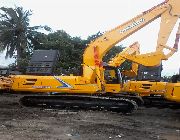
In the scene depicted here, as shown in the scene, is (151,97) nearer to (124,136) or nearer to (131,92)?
(131,92)

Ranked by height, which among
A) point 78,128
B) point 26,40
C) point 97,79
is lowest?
point 78,128

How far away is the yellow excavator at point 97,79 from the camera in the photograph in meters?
13.2

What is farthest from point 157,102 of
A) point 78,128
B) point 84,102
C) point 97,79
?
point 78,128

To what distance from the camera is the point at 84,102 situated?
13281 mm

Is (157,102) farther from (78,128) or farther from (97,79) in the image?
(78,128)

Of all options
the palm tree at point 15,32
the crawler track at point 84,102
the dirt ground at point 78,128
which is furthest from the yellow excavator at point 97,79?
the palm tree at point 15,32

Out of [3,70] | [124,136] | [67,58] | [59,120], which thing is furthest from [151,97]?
[67,58]

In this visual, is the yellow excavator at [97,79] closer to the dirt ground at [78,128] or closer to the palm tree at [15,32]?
the dirt ground at [78,128]

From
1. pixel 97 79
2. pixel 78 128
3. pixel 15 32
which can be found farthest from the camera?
pixel 15 32

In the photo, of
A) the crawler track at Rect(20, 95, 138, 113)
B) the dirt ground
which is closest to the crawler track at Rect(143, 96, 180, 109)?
the crawler track at Rect(20, 95, 138, 113)

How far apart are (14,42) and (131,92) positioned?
101 feet

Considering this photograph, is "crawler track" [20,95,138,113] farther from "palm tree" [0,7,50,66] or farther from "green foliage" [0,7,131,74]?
"palm tree" [0,7,50,66]

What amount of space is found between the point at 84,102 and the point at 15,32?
33689mm

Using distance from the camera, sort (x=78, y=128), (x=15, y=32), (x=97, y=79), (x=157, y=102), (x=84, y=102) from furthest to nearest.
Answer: (x=15, y=32) < (x=157, y=102) < (x=97, y=79) < (x=84, y=102) < (x=78, y=128)
